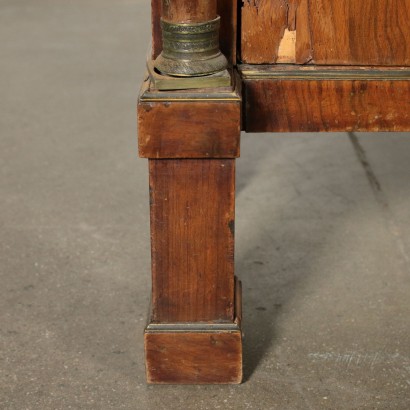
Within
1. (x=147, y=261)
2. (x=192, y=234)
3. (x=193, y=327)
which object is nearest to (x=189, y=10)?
(x=192, y=234)

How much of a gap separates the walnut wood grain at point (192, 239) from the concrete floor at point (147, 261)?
204 millimetres

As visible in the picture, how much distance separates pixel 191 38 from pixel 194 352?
2.23 ft

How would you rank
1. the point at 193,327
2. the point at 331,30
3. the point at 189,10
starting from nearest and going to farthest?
the point at 189,10
the point at 331,30
the point at 193,327

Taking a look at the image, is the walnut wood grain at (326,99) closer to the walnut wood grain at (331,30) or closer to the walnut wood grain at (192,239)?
the walnut wood grain at (331,30)

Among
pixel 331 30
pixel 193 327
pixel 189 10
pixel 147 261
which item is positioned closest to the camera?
pixel 189 10

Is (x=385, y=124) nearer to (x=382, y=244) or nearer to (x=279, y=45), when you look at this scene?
(x=279, y=45)

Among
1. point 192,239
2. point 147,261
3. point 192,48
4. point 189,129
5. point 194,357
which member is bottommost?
point 147,261

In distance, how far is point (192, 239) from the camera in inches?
81.9

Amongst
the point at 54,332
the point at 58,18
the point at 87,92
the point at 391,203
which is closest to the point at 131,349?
the point at 54,332

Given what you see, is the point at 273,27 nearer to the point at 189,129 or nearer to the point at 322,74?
the point at 322,74

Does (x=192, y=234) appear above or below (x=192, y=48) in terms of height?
below

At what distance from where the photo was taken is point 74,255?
9.61 ft

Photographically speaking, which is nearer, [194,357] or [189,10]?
[189,10]

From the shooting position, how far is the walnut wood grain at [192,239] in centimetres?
203
